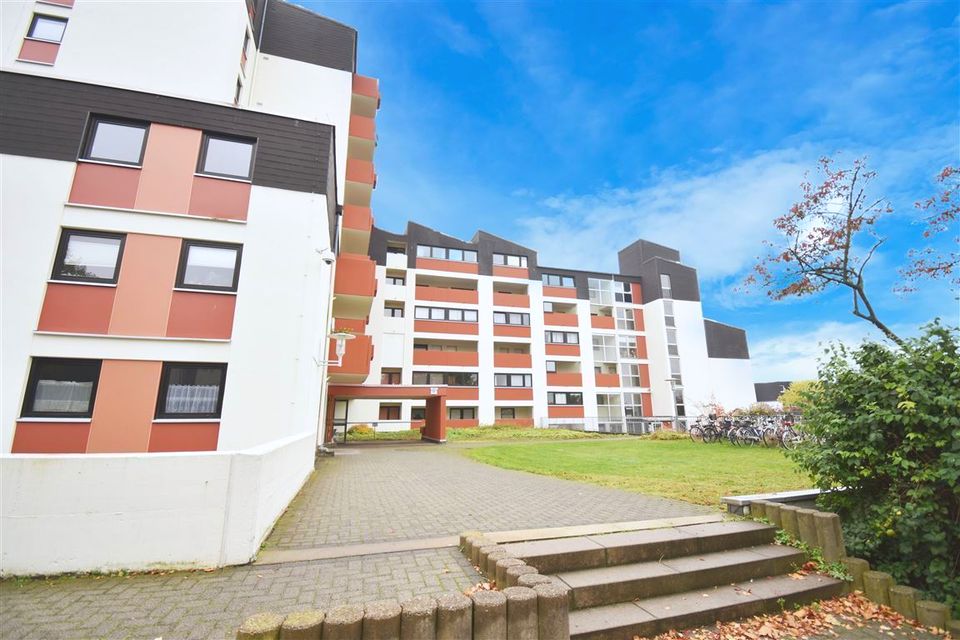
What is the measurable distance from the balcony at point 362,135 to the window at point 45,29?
1094 centimetres

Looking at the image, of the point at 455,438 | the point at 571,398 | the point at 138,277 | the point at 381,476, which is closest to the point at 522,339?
the point at 571,398

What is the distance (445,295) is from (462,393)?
27.0 feet

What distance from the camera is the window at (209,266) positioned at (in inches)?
380

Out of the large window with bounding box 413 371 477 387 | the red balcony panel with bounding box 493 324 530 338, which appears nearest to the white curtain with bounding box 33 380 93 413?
the large window with bounding box 413 371 477 387

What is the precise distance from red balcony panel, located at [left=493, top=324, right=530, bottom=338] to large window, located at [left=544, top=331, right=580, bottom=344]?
2.38m

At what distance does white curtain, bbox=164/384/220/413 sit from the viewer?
9.23 meters

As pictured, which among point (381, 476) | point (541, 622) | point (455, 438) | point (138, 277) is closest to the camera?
point (541, 622)

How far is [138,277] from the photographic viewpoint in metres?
9.26

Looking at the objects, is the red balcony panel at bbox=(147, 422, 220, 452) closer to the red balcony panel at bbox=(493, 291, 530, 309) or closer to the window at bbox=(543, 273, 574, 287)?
the red balcony panel at bbox=(493, 291, 530, 309)

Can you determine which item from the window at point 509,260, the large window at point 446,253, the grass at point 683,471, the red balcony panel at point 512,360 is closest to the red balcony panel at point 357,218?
the grass at point 683,471

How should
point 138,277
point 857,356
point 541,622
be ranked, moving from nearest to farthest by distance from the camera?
point 541,622 < point 857,356 < point 138,277

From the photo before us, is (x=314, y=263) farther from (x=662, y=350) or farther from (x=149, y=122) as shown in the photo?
(x=662, y=350)

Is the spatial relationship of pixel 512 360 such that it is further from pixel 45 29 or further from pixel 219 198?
pixel 45 29

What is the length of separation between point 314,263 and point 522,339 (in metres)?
27.0
